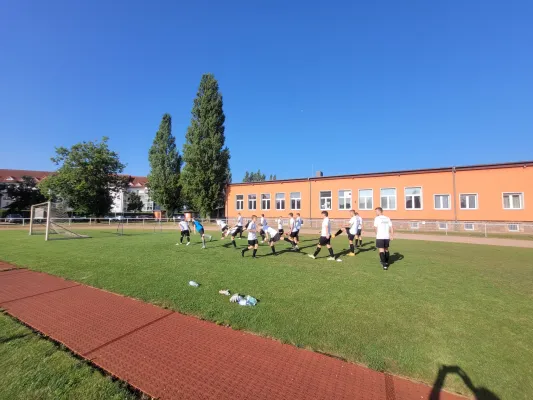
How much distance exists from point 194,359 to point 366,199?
27.9 metres

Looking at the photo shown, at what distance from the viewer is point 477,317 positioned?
4.74m

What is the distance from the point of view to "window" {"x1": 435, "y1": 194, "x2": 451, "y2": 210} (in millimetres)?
24766

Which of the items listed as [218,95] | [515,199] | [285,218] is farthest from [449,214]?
[218,95]

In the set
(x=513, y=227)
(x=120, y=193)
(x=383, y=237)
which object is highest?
(x=120, y=193)

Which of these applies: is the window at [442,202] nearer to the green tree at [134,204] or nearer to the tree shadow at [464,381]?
the tree shadow at [464,381]

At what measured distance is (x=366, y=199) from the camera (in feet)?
94.5

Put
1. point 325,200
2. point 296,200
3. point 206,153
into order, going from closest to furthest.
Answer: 1. point 325,200
2. point 296,200
3. point 206,153

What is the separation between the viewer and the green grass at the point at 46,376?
9.32 feet

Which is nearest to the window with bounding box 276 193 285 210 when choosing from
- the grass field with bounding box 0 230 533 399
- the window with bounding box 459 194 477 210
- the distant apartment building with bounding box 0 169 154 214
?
the window with bounding box 459 194 477 210

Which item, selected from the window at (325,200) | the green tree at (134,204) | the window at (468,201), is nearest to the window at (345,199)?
the window at (325,200)

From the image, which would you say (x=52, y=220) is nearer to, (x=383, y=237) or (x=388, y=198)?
(x=383, y=237)

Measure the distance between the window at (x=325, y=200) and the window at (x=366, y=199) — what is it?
135 inches

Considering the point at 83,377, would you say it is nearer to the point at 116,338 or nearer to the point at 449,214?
the point at 116,338

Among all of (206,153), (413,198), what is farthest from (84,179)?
(413,198)
